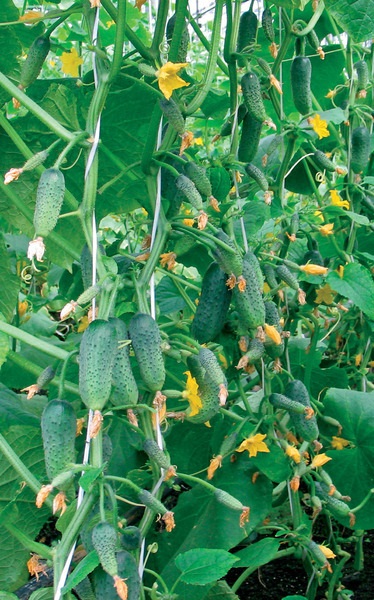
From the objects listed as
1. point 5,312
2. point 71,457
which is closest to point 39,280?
point 5,312

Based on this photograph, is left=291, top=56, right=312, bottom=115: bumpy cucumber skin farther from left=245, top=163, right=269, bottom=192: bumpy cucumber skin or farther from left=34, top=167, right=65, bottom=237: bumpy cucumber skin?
left=34, top=167, right=65, bottom=237: bumpy cucumber skin

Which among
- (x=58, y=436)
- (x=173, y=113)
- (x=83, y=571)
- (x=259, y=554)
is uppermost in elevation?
(x=173, y=113)

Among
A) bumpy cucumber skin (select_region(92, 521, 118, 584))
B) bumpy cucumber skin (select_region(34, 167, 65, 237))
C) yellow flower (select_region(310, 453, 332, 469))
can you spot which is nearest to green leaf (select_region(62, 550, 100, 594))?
bumpy cucumber skin (select_region(92, 521, 118, 584))

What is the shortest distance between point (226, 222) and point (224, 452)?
0.42m

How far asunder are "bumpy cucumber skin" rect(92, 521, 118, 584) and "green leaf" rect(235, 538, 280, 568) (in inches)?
18.5

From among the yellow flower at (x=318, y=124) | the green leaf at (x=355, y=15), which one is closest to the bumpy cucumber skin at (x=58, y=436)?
the green leaf at (x=355, y=15)

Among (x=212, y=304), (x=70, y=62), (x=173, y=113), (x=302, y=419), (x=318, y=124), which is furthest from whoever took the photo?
(x=70, y=62)

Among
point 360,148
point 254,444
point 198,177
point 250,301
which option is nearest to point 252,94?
point 198,177

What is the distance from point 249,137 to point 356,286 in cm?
37

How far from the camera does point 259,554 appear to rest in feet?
4.29

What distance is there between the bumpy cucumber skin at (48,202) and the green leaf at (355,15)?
0.47 metres

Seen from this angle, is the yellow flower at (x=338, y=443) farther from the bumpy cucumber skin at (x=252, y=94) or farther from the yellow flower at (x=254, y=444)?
the bumpy cucumber skin at (x=252, y=94)

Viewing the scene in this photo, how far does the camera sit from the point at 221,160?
1371mm

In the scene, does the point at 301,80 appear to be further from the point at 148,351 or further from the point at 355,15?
Answer: the point at 148,351
